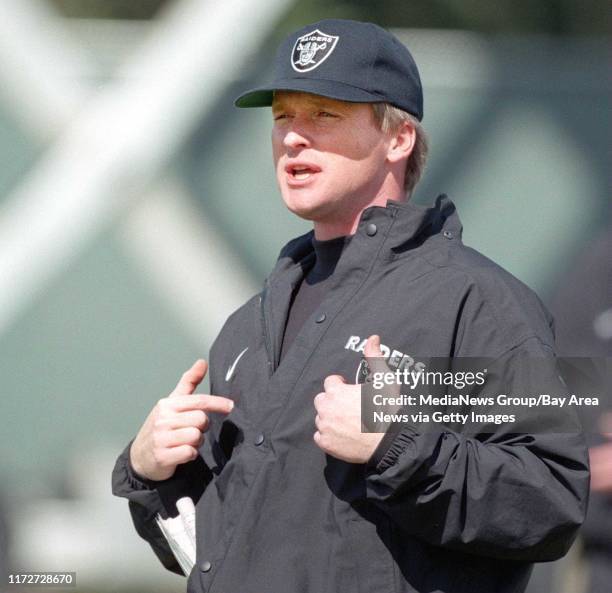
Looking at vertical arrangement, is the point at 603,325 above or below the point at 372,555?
above

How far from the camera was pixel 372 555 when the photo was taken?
1860mm

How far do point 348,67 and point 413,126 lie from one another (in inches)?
7.5

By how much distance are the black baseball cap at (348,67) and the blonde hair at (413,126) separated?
0.6 inches

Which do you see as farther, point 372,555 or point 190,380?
point 190,380

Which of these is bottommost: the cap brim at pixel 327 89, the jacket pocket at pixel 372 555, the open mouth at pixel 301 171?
the jacket pocket at pixel 372 555

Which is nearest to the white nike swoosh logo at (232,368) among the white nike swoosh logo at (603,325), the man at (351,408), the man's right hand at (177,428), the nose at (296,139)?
the man at (351,408)

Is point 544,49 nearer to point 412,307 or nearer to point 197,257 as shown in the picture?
point 197,257

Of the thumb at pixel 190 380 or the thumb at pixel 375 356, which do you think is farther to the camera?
the thumb at pixel 190 380

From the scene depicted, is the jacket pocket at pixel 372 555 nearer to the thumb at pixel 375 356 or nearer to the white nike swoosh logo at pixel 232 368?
the thumb at pixel 375 356

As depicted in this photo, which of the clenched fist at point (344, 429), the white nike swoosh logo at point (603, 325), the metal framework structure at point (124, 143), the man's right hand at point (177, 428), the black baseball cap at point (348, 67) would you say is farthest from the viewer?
the metal framework structure at point (124, 143)

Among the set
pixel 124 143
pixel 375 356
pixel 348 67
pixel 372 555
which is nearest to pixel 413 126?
pixel 348 67

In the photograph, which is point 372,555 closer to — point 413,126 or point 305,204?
point 305,204

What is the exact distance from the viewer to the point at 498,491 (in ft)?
5.84

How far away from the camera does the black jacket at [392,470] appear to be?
70.3 inches
